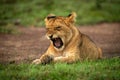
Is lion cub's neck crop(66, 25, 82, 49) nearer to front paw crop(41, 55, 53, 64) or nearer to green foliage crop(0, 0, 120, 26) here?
front paw crop(41, 55, 53, 64)

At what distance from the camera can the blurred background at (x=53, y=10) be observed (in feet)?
66.0

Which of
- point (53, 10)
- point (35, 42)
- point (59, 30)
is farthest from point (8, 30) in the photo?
point (59, 30)

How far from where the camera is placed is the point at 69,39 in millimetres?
9148

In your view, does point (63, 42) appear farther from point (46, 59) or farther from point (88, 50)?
point (88, 50)

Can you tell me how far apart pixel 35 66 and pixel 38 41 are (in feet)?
19.8

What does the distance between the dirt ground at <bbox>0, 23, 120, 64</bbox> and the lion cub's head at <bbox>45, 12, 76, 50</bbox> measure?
0.93 metres

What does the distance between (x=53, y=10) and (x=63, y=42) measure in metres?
12.7

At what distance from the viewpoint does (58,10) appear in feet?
70.8

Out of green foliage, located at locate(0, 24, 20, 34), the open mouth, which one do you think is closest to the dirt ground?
green foliage, located at locate(0, 24, 20, 34)

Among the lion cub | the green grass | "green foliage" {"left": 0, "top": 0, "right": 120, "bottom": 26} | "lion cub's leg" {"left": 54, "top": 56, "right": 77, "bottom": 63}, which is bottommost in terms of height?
the green grass

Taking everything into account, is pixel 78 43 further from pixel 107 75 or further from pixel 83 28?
pixel 83 28

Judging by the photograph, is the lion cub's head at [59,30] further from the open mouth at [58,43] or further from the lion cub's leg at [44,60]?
the lion cub's leg at [44,60]

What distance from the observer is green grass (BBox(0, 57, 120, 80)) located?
7574mm

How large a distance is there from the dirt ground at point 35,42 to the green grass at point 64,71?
1311 mm
